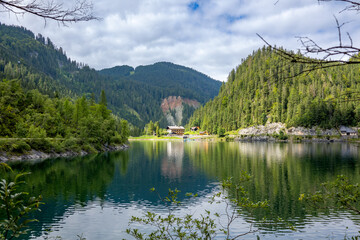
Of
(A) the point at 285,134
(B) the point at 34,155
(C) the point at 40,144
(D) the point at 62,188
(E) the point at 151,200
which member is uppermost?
(A) the point at 285,134

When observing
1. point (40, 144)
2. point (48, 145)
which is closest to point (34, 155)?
point (40, 144)

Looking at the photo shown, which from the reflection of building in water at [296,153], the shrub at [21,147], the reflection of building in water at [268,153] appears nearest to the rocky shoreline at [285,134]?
the reflection of building in water at [296,153]

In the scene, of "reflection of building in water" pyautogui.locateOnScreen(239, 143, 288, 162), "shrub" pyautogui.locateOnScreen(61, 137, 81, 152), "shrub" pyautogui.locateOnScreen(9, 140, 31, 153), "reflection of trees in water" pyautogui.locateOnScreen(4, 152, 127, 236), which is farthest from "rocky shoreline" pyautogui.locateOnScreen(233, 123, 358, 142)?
"shrub" pyautogui.locateOnScreen(9, 140, 31, 153)

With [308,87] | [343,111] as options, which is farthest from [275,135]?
[308,87]

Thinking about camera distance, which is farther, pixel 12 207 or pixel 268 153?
pixel 268 153

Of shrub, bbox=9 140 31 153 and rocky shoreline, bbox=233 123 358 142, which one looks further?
rocky shoreline, bbox=233 123 358 142

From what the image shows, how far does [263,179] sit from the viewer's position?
4028 centimetres

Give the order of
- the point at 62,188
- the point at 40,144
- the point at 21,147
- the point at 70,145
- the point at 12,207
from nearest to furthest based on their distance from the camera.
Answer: the point at 12,207, the point at 62,188, the point at 21,147, the point at 40,144, the point at 70,145

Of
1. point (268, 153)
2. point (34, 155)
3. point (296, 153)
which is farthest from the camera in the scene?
point (268, 153)

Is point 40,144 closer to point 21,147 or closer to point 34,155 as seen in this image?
point 34,155

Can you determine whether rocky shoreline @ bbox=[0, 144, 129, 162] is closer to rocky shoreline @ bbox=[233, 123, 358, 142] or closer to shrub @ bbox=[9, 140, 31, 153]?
shrub @ bbox=[9, 140, 31, 153]

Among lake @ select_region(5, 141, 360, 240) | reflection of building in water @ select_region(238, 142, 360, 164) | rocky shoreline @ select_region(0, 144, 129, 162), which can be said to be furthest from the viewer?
reflection of building in water @ select_region(238, 142, 360, 164)

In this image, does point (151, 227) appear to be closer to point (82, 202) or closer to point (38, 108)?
point (82, 202)

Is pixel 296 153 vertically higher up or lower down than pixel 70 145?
lower down
